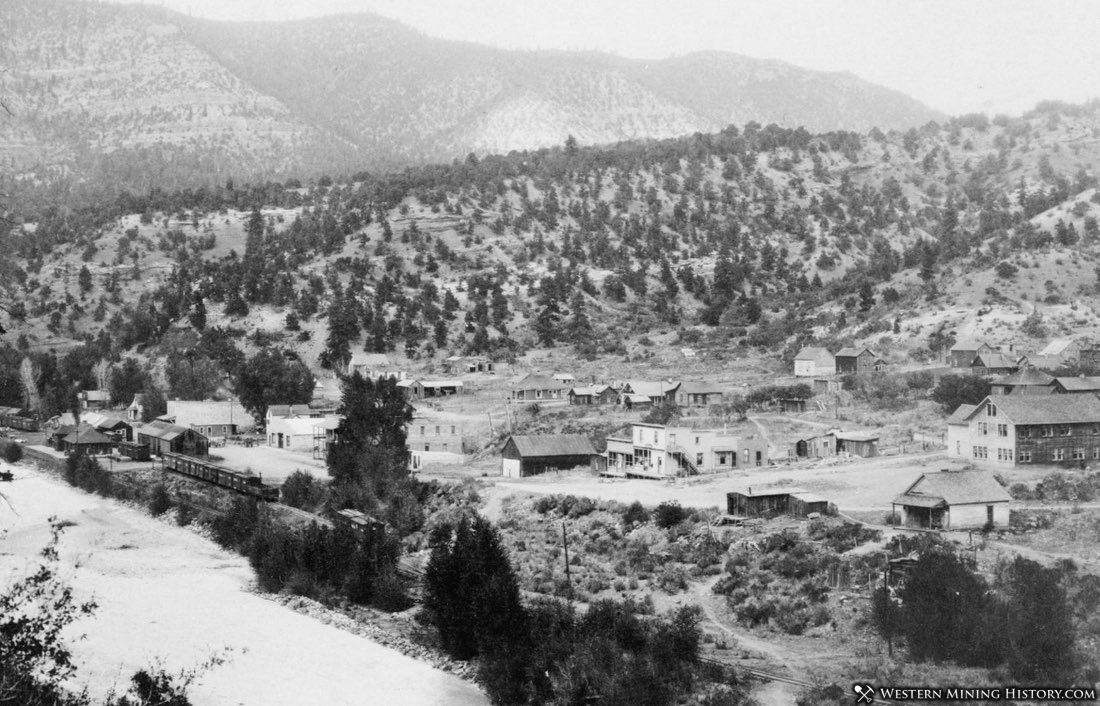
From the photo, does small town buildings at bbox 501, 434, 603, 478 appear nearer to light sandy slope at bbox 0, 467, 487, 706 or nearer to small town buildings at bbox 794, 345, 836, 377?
light sandy slope at bbox 0, 467, 487, 706

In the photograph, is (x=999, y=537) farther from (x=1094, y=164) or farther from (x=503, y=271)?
(x=1094, y=164)

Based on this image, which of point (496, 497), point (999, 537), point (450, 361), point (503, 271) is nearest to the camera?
point (999, 537)

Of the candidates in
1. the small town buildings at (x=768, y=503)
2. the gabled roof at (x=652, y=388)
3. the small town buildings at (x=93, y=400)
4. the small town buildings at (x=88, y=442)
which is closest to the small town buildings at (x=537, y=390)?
the gabled roof at (x=652, y=388)

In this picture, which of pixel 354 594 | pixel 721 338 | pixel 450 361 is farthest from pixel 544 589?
pixel 721 338

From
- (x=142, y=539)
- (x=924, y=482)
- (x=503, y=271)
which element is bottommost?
(x=142, y=539)

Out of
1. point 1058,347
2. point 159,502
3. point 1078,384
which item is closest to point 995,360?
point 1058,347

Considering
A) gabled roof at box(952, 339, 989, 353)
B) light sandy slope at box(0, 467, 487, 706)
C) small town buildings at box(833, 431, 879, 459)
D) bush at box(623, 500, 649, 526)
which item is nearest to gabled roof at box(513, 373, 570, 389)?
gabled roof at box(952, 339, 989, 353)
